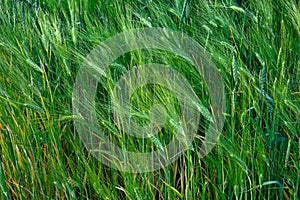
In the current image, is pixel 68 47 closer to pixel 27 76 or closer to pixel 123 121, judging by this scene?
pixel 27 76

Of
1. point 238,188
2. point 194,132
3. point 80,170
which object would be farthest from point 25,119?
point 238,188

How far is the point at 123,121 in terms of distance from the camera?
1417 mm

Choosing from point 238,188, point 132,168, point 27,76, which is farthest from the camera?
point 27,76

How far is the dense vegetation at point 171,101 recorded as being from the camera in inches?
53.4

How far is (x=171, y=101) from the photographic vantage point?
1.45 metres

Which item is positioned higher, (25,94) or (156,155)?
(25,94)

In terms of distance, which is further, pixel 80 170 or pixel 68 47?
pixel 68 47

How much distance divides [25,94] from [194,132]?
1.48 feet

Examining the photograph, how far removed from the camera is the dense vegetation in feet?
4.45

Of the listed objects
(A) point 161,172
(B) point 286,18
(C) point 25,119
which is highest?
(B) point 286,18

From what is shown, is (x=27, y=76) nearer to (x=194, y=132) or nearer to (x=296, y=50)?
(x=194, y=132)

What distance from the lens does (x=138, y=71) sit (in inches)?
61.1

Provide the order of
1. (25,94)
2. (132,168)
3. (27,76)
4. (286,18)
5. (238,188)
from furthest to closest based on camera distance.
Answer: (286,18) < (27,76) < (25,94) < (132,168) < (238,188)

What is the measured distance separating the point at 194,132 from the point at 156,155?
0.37 ft
